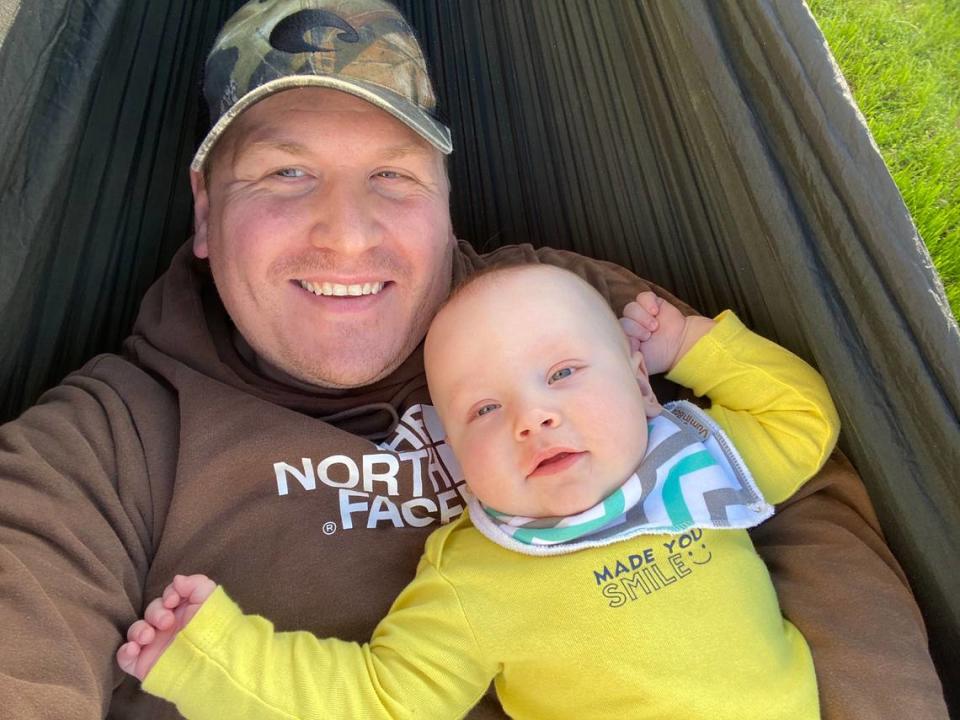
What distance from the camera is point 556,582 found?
126 cm

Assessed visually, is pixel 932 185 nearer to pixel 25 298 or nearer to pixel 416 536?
pixel 416 536

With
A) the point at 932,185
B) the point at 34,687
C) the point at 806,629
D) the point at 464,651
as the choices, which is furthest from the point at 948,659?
the point at 932,185

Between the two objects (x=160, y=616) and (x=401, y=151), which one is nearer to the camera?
(x=160, y=616)

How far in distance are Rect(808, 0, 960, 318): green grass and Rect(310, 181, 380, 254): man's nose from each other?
5.66 ft

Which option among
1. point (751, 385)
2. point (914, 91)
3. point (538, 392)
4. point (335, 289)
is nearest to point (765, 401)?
point (751, 385)

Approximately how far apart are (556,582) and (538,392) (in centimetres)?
27

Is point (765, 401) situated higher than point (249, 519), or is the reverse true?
point (765, 401)

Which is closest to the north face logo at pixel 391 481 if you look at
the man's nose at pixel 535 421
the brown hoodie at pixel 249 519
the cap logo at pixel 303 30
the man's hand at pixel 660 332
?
the brown hoodie at pixel 249 519

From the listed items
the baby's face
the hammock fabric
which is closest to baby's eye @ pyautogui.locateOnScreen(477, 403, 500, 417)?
the baby's face

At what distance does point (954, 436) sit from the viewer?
1.23 metres

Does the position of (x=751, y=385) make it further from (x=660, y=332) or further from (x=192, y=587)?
(x=192, y=587)

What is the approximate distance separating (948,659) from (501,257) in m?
1.07

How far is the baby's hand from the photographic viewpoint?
1.18 metres

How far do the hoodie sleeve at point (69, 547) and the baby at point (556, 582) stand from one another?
78 mm
